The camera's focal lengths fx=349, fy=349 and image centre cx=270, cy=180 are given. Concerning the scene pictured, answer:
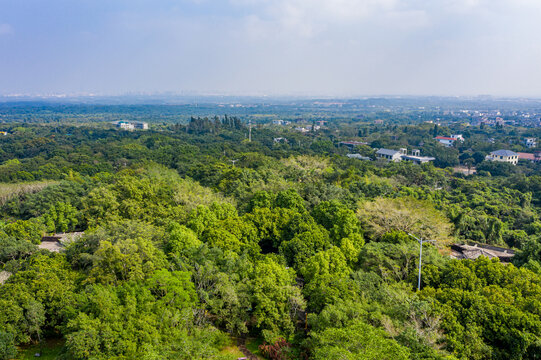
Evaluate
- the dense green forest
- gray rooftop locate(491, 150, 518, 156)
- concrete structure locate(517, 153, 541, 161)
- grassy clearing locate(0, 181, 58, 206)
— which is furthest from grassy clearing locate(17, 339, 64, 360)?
concrete structure locate(517, 153, 541, 161)

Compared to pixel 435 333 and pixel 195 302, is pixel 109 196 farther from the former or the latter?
pixel 435 333

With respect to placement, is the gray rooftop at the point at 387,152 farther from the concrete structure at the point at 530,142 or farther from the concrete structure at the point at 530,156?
the concrete structure at the point at 530,142

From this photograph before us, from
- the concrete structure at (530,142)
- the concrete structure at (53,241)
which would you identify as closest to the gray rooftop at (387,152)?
the concrete structure at (530,142)

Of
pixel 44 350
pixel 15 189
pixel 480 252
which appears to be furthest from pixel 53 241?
pixel 480 252

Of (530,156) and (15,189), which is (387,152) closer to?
(530,156)

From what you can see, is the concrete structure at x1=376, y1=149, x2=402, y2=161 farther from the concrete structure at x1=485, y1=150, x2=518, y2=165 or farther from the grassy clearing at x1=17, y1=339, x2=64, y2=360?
the grassy clearing at x1=17, y1=339, x2=64, y2=360

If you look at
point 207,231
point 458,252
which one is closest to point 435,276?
→ point 458,252
